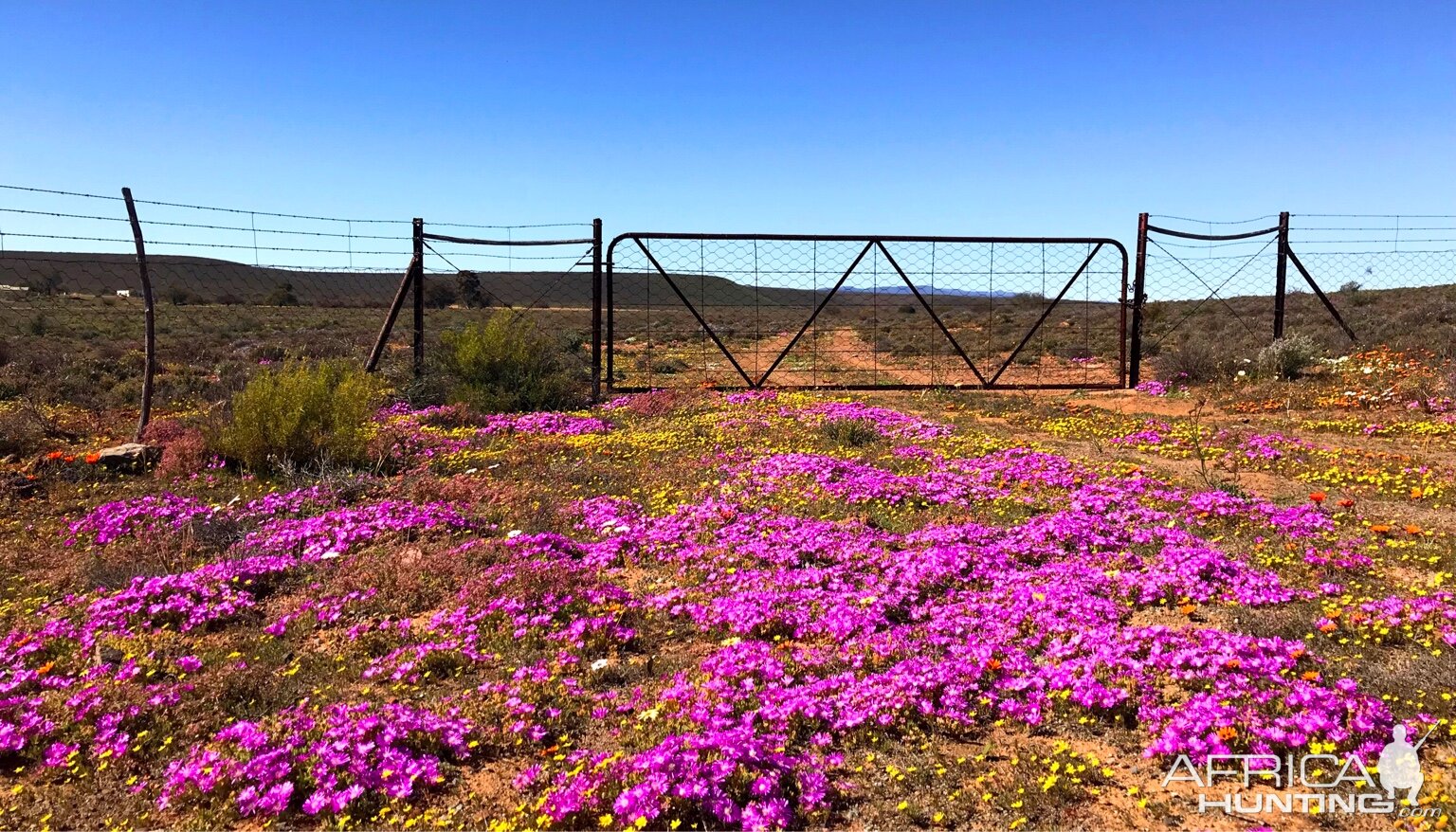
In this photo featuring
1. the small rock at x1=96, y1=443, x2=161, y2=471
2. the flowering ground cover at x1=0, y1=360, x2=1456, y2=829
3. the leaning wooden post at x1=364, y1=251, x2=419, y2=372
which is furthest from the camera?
the leaning wooden post at x1=364, y1=251, x2=419, y2=372

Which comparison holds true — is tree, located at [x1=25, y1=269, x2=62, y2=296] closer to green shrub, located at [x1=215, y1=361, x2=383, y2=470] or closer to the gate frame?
green shrub, located at [x1=215, y1=361, x2=383, y2=470]

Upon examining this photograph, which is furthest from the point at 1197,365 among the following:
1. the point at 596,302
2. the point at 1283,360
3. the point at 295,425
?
the point at 295,425

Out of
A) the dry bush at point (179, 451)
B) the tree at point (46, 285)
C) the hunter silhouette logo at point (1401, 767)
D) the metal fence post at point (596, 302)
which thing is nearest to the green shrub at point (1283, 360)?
the metal fence post at point (596, 302)

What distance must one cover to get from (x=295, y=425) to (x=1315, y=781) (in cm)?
956

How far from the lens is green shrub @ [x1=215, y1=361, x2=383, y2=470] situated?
9273mm

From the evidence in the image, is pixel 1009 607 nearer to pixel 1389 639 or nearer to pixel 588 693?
pixel 1389 639

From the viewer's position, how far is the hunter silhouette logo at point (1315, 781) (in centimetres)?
315

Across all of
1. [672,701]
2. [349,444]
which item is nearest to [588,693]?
[672,701]

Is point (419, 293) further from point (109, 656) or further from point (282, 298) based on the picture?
point (282, 298)

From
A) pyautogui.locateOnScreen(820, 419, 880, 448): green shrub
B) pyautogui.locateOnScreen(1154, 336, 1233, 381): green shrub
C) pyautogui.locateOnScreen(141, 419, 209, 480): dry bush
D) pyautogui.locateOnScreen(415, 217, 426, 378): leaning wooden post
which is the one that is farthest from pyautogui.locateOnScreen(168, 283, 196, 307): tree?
pyautogui.locateOnScreen(1154, 336, 1233, 381): green shrub

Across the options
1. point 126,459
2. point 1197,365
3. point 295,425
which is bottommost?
point 126,459

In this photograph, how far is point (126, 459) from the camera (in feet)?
30.5

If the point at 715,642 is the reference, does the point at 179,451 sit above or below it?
above

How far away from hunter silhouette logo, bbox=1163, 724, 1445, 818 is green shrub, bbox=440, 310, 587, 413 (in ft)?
39.0
